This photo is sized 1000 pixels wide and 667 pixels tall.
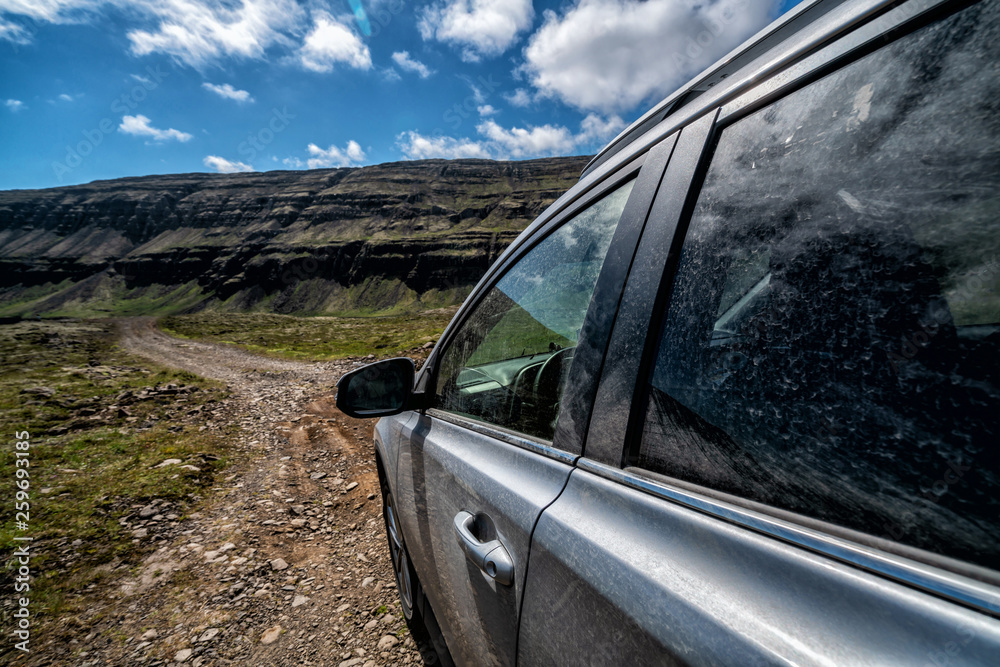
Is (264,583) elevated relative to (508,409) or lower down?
lower down

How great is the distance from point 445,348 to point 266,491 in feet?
13.3

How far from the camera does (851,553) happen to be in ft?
1.72

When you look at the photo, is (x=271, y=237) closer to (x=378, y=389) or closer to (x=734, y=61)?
(x=378, y=389)

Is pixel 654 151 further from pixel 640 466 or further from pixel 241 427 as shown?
pixel 241 427

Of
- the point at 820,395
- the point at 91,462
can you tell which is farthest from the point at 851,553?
the point at 91,462

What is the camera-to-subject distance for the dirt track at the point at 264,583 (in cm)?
259

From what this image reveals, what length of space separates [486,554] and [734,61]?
136 cm

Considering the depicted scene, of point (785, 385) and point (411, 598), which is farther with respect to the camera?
point (411, 598)

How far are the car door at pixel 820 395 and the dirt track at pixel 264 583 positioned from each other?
253 centimetres

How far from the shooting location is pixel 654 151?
1015 mm

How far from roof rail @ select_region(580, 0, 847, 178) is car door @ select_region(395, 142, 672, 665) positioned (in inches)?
6.7

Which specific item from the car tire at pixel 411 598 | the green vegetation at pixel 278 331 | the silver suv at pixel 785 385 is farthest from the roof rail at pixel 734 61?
the green vegetation at pixel 278 331

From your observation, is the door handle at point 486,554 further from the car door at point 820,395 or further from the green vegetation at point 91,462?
the green vegetation at point 91,462

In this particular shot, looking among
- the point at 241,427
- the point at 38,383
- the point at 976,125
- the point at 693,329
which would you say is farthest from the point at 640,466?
the point at 38,383
